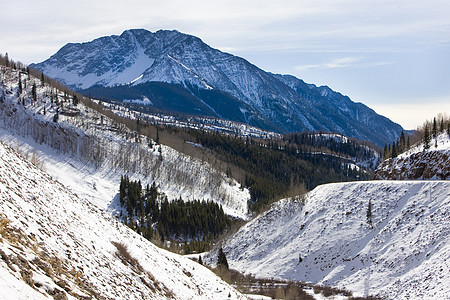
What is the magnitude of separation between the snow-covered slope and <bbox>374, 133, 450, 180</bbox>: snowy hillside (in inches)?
2027

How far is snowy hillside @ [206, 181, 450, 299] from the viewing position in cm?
5038

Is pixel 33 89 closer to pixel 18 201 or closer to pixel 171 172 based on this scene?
pixel 171 172

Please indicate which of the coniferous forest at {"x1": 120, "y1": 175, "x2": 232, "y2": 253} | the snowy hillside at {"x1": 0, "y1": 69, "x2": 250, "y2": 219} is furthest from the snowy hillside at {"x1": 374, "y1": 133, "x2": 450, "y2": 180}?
the snowy hillside at {"x1": 0, "y1": 69, "x2": 250, "y2": 219}

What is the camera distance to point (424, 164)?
7275 cm

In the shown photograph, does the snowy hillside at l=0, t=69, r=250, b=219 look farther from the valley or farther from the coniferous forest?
the coniferous forest

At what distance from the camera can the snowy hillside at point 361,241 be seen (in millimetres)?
50375

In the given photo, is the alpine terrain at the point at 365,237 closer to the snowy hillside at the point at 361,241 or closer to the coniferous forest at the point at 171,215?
the snowy hillside at the point at 361,241

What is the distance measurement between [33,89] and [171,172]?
7927 cm

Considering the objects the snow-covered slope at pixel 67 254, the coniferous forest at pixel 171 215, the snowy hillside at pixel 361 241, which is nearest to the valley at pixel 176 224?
the snow-covered slope at pixel 67 254

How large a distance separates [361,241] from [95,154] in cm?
13335

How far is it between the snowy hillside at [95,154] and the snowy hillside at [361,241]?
246 feet

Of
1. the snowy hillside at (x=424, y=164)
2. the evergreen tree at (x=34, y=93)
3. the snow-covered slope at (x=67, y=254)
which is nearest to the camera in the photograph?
the snow-covered slope at (x=67, y=254)

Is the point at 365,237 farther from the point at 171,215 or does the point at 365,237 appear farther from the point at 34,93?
the point at 34,93

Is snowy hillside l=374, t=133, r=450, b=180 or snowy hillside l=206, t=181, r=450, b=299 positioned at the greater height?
snowy hillside l=374, t=133, r=450, b=180
